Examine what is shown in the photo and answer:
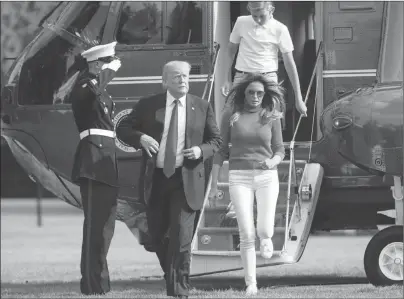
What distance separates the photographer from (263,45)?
984 centimetres

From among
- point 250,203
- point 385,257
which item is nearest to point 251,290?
point 250,203

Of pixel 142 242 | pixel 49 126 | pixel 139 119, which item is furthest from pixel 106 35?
pixel 139 119

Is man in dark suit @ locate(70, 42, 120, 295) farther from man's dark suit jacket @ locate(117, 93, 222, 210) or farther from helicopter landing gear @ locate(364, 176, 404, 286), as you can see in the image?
helicopter landing gear @ locate(364, 176, 404, 286)

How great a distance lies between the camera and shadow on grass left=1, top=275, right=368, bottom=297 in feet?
37.9

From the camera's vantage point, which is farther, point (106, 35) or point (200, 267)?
point (106, 35)

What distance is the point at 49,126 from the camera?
11.7 m

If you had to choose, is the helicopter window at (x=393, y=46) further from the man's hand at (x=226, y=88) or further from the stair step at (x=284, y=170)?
the man's hand at (x=226, y=88)

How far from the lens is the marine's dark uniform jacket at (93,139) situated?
31.0ft

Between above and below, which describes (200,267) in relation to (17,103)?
below

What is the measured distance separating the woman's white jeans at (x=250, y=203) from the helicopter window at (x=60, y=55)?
2936 mm

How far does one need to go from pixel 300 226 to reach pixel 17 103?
2886 millimetres

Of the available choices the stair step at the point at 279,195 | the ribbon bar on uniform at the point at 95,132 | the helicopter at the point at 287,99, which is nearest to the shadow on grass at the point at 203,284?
the helicopter at the point at 287,99

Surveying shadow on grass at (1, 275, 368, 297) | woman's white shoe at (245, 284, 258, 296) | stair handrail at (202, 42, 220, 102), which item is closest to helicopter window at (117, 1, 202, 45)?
stair handrail at (202, 42, 220, 102)

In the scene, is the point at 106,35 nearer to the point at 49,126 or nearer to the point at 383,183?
the point at 49,126
